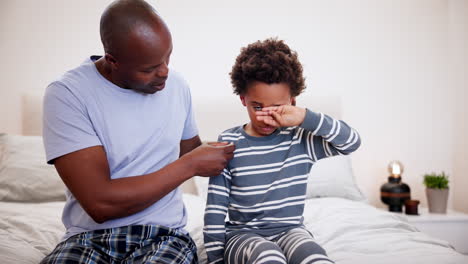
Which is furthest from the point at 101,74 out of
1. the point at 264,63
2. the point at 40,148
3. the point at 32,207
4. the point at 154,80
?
the point at 40,148

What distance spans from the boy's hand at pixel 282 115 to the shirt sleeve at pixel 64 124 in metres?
0.53

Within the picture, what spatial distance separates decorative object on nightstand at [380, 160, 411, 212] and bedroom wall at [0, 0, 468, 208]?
0.70ft

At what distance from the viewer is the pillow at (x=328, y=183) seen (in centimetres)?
271

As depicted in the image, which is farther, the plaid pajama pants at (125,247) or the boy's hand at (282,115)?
the boy's hand at (282,115)

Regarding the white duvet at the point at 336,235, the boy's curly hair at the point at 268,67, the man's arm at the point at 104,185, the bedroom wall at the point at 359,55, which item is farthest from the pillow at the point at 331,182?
the man's arm at the point at 104,185

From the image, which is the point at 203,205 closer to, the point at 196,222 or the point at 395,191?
the point at 196,222

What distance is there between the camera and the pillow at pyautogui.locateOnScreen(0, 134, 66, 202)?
2.44m

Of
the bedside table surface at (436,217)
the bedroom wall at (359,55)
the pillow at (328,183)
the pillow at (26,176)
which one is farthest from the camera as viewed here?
the bedroom wall at (359,55)

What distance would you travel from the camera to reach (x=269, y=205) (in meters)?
1.46

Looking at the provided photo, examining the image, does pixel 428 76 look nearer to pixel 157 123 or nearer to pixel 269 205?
pixel 269 205

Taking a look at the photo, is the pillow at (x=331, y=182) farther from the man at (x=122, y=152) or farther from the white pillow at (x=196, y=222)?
the man at (x=122, y=152)

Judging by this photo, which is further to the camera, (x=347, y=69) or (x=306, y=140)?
(x=347, y=69)

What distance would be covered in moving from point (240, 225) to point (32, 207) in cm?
129

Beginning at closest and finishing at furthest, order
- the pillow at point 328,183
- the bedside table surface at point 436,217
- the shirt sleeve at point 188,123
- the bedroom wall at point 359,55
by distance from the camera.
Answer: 1. the shirt sleeve at point 188,123
2. the pillow at point 328,183
3. the bedside table surface at point 436,217
4. the bedroom wall at point 359,55
